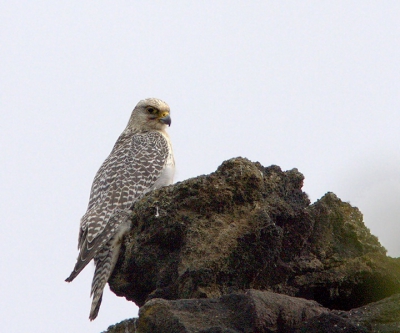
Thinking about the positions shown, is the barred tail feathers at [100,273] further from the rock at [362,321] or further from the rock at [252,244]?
the rock at [362,321]

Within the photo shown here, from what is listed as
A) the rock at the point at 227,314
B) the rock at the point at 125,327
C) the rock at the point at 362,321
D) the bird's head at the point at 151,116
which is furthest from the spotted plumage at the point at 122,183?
the rock at the point at 362,321

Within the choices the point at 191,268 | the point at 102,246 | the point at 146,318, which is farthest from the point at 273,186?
the point at 102,246

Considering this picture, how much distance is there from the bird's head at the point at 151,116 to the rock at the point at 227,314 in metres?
7.23

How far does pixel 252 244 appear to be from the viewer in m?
5.54

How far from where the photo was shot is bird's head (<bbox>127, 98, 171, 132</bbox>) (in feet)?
38.1

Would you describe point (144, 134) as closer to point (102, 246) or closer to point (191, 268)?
point (102, 246)

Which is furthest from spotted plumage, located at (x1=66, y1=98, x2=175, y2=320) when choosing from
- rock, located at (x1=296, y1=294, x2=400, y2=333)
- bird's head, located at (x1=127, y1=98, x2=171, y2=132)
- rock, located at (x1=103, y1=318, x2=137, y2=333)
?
rock, located at (x1=296, y1=294, x2=400, y2=333)

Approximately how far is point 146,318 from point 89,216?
4.64m

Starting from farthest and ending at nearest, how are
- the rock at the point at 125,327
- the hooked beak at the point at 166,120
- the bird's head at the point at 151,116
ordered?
the bird's head at the point at 151,116 → the hooked beak at the point at 166,120 → the rock at the point at 125,327

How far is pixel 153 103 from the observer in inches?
461

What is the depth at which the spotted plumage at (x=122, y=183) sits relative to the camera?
26.4 feet

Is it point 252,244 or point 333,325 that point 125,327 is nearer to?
point 333,325

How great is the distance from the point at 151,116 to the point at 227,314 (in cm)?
758

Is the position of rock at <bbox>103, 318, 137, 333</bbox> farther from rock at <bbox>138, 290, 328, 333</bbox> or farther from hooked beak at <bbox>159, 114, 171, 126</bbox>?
hooked beak at <bbox>159, 114, 171, 126</bbox>
